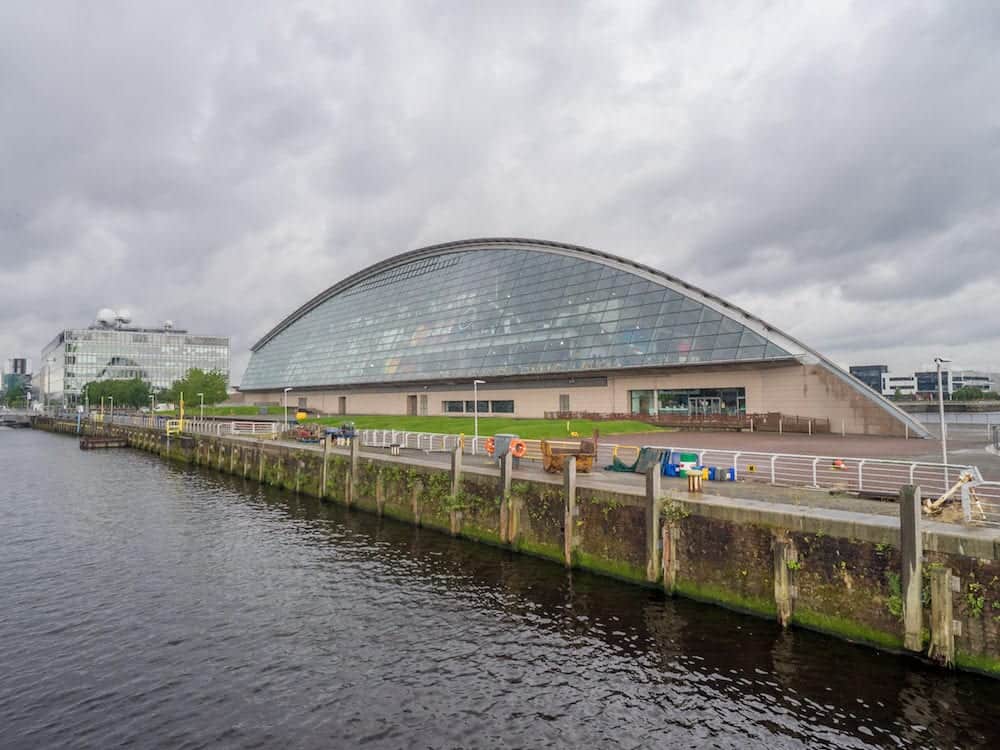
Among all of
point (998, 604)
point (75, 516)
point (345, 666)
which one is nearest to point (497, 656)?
point (345, 666)

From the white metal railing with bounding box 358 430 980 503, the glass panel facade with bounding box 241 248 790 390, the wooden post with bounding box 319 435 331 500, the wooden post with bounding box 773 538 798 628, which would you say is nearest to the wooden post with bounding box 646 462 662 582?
the wooden post with bounding box 773 538 798 628

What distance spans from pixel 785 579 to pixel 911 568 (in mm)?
2710

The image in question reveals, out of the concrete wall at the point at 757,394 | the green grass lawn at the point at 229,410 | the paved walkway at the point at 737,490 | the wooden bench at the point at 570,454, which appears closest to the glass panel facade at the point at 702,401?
the concrete wall at the point at 757,394

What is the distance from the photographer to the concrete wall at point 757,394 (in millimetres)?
47531

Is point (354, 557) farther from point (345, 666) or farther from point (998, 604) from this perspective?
point (998, 604)

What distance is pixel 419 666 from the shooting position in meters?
12.8

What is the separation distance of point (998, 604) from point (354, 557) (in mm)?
18606

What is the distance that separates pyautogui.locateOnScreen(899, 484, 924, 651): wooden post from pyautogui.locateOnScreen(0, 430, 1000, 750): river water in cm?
59

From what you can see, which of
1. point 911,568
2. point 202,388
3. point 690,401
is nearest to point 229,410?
point 202,388

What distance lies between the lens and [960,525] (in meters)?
12.9

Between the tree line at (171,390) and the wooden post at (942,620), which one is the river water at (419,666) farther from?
the tree line at (171,390)

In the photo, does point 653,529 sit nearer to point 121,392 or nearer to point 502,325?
point 502,325

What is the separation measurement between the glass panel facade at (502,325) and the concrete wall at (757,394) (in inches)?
80.9

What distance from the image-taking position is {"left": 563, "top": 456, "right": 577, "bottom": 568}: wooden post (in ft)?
62.6
